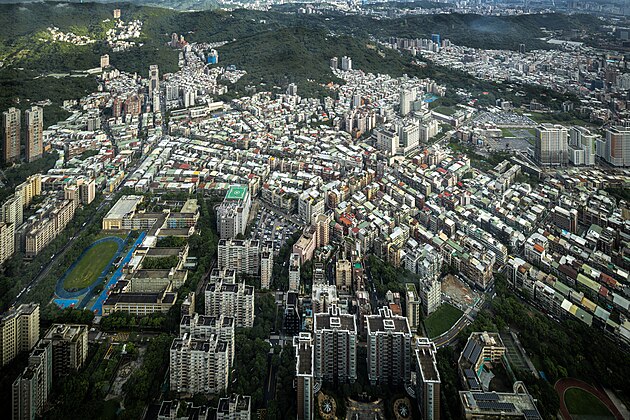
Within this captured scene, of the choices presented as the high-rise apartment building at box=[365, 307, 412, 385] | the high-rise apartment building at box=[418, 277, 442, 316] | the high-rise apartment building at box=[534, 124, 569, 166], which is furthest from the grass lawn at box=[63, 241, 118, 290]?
the high-rise apartment building at box=[534, 124, 569, 166]

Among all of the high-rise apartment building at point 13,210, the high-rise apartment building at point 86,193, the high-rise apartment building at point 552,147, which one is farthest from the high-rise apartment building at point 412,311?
the high-rise apartment building at point 552,147

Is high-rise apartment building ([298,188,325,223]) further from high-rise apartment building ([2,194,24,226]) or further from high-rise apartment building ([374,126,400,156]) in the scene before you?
high-rise apartment building ([2,194,24,226])

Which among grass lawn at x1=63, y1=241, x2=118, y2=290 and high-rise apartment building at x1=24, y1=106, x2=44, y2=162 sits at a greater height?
high-rise apartment building at x1=24, y1=106, x2=44, y2=162

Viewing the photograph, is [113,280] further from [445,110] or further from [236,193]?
[445,110]

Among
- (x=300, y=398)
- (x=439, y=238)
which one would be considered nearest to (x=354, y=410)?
(x=300, y=398)

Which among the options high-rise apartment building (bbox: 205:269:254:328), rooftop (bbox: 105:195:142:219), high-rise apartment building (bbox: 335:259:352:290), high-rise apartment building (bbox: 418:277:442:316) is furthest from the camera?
rooftop (bbox: 105:195:142:219)

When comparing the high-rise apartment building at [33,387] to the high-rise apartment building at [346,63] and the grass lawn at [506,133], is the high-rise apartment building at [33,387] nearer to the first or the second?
the grass lawn at [506,133]

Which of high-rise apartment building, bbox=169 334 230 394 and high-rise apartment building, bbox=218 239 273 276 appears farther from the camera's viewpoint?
high-rise apartment building, bbox=218 239 273 276

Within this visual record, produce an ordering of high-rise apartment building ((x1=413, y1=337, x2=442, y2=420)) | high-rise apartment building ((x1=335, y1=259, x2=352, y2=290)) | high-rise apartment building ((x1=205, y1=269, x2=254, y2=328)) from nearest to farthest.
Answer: high-rise apartment building ((x1=413, y1=337, x2=442, y2=420)) < high-rise apartment building ((x1=205, y1=269, x2=254, y2=328)) < high-rise apartment building ((x1=335, y1=259, x2=352, y2=290))
